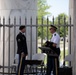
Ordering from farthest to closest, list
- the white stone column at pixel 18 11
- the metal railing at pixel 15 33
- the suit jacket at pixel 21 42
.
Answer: the white stone column at pixel 18 11, the metal railing at pixel 15 33, the suit jacket at pixel 21 42

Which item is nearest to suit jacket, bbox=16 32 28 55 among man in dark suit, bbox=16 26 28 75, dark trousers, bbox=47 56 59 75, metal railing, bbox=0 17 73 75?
man in dark suit, bbox=16 26 28 75

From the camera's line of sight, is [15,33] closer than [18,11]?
Yes

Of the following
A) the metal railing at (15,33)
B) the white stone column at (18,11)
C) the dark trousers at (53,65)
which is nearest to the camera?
the dark trousers at (53,65)

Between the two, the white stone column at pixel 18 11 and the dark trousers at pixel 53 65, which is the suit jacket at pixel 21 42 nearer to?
the dark trousers at pixel 53 65

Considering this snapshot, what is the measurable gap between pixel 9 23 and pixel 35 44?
5.54 feet

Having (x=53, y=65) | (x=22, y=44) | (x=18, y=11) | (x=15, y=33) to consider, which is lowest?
(x=53, y=65)

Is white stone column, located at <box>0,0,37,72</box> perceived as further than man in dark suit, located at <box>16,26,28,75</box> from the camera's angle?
Yes

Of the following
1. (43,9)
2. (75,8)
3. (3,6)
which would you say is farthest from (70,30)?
(43,9)

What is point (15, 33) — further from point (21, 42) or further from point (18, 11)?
point (21, 42)

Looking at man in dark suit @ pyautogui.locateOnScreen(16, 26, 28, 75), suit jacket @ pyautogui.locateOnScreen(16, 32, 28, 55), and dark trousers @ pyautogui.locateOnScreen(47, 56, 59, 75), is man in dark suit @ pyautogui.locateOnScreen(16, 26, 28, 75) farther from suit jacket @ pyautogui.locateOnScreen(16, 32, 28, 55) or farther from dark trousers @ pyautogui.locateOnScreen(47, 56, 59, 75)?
dark trousers @ pyautogui.locateOnScreen(47, 56, 59, 75)

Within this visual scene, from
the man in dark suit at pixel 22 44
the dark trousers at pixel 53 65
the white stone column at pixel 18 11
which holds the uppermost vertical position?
the white stone column at pixel 18 11

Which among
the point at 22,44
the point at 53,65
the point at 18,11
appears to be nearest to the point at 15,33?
the point at 18,11

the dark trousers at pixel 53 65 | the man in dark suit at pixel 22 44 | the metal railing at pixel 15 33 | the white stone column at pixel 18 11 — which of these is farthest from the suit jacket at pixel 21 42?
the white stone column at pixel 18 11

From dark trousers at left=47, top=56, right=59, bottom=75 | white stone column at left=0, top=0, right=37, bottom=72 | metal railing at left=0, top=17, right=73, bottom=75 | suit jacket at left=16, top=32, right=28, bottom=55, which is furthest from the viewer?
white stone column at left=0, top=0, right=37, bottom=72
